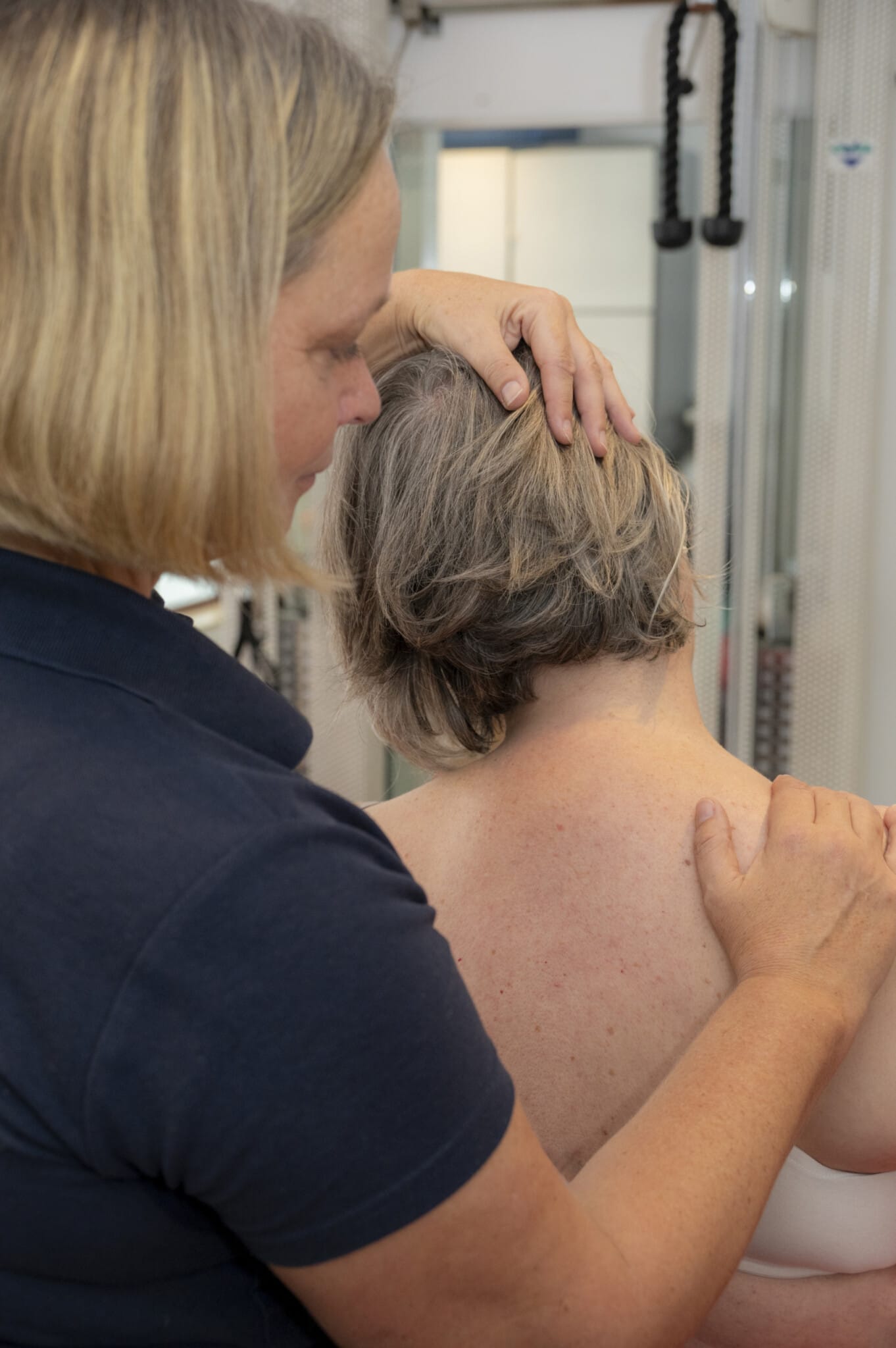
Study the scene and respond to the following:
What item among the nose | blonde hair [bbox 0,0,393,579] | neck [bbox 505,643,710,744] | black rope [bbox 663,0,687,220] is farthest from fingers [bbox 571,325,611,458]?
black rope [bbox 663,0,687,220]

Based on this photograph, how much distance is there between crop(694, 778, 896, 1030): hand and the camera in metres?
0.91

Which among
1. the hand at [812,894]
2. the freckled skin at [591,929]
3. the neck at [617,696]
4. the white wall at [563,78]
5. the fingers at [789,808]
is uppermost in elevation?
the white wall at [563,78]

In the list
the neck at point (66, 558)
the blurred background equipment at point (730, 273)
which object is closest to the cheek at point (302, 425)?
the neck at point (66, 558)

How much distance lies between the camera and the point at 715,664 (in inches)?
104

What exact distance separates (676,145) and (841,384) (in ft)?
1.93

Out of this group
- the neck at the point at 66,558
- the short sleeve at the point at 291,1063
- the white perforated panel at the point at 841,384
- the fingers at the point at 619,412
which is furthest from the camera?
the white perforated panel at the point at 841,384

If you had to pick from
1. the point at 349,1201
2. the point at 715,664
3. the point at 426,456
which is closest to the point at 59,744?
the point at 349,1201

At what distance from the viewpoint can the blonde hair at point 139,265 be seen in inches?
23.7

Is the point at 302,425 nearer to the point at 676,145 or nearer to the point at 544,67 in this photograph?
the point at 676,145

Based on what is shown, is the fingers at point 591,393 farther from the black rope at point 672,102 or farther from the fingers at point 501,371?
the black rope at point 672,102

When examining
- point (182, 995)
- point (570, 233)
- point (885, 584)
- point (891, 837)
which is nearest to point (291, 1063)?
point (182, 995)

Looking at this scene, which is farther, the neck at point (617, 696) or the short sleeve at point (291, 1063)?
the neck at point (617, 696)

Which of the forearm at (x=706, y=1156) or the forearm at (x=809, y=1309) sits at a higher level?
the forearm at (x=706, y=1156)

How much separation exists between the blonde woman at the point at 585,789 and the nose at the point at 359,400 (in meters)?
0.27
